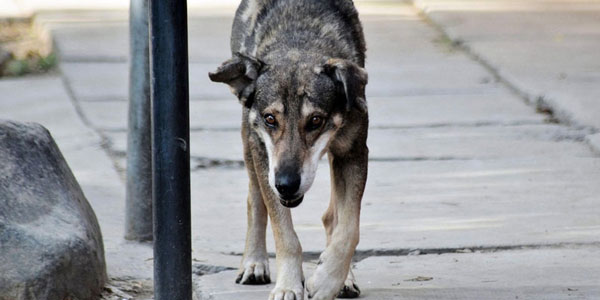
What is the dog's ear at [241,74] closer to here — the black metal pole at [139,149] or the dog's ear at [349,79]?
the dog's ear at [349,79]

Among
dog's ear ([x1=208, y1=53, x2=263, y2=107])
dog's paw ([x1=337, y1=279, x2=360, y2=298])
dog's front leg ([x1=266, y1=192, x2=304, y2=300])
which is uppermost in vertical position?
dog's ear ([x1=208, y1=53, x2=263, y2=107])

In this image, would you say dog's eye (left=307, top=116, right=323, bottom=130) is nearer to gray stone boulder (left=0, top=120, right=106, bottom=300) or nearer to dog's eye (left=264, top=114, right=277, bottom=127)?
dog's eye (left=264, top=114, right=277, bottom=127)

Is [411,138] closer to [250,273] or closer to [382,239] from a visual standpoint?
[382,239]

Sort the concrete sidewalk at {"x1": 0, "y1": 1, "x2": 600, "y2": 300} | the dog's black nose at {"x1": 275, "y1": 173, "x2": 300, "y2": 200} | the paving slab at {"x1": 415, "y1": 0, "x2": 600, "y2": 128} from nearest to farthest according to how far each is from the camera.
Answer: the dog's black nose at {"x1": 275, "y1": 173, "x2": 300, "y2": 200}, the concrete sidewalk at {"x1": 0, "y1": 1, "x2": 600, "y2": 300}, the paving slab at {"x1": 415, "y1": 0, "x2": 600, "y2": 128}

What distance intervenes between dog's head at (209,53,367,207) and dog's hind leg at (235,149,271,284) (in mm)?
634

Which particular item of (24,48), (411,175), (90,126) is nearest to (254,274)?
(411,175)

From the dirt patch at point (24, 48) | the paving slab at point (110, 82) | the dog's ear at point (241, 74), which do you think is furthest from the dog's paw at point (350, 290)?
the dirt patch at point (24, 48)

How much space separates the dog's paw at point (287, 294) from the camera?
187 inches

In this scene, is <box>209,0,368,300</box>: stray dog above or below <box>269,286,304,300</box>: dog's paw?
above

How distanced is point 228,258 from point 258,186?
1.58 ft

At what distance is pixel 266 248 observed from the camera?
5.71 metres

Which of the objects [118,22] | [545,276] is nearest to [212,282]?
[545,276]

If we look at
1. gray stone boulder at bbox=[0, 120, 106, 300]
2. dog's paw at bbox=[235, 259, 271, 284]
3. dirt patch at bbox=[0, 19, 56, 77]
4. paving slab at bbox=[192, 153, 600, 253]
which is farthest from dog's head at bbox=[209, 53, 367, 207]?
dirt patch at bbox=[0, 19, 56, 77]

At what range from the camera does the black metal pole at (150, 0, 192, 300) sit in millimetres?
4090
